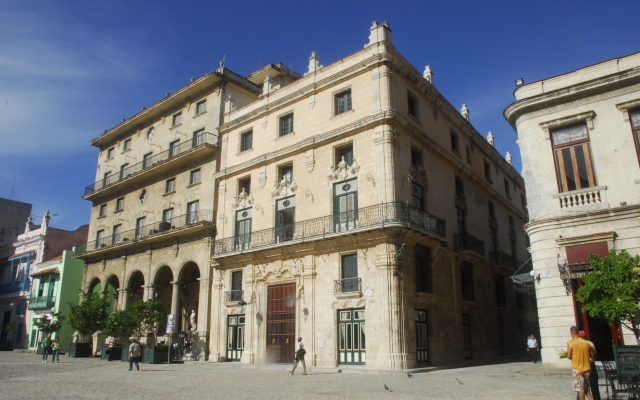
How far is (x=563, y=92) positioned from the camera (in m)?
17.6

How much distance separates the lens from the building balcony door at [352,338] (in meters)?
21.2

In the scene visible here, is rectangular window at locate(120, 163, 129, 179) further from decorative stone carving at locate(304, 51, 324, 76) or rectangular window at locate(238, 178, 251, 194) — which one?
decorative stone carving at locate(304, 51, 324, 76)

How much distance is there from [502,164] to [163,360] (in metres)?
27.8

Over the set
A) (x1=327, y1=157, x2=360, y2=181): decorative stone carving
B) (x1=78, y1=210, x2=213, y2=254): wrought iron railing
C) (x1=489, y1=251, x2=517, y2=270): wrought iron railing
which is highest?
(x1=327, y1=157, x2=360, y2=181): decorative stone carving

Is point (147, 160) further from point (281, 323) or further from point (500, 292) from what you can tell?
point (500, 292)

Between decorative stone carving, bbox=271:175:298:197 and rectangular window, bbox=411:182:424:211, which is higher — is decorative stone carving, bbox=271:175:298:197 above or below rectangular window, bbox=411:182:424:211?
above

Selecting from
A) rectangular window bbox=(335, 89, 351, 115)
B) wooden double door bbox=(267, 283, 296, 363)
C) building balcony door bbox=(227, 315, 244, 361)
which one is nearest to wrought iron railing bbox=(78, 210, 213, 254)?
building balcony door bbox=(227, 315, 244, 361)

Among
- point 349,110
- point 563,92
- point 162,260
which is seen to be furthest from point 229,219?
point 563,92

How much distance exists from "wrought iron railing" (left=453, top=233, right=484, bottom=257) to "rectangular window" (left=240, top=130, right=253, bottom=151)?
519 inches

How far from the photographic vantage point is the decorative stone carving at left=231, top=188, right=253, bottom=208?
28.1 meters

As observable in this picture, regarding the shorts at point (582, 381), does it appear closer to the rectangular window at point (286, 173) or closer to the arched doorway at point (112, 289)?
the rectangular window at point (286, 173)

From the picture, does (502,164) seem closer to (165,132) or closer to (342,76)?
(342,76)

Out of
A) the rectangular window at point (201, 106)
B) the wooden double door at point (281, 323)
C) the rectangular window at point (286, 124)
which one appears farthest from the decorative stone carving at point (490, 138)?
the wooden double door at point (281, 323)

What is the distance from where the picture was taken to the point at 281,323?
80.2 ft
